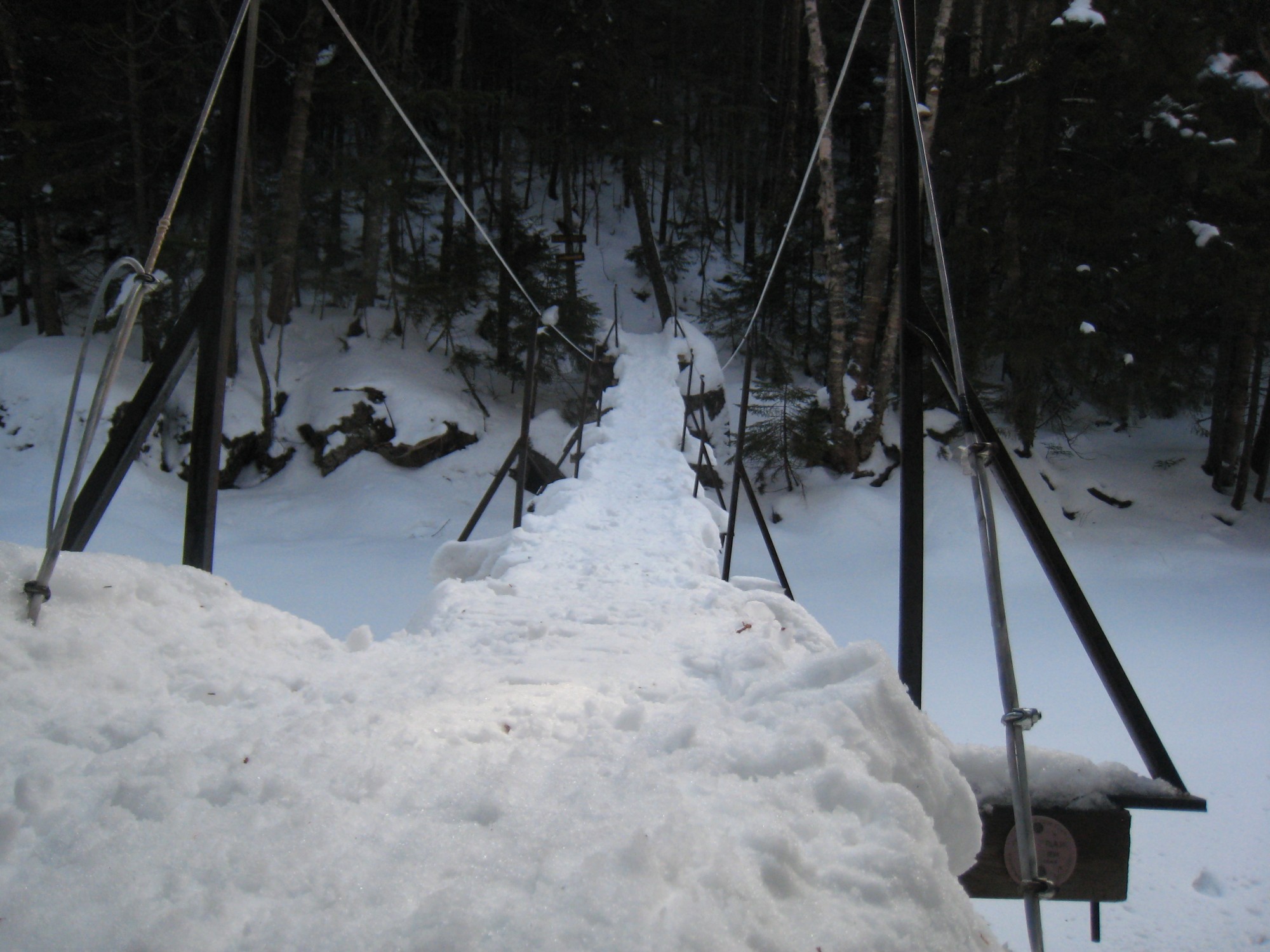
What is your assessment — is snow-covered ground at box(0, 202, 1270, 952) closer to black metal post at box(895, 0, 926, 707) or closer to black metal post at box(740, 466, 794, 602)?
black metal post at box(895, 0, 926, 707)

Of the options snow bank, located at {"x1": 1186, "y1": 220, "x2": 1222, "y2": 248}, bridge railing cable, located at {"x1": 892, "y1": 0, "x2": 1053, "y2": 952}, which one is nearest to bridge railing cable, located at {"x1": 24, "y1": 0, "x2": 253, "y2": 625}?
bridge railing cable, located at {"x1": 892, "y1": 0, "x2": 1053, "y2": 952}

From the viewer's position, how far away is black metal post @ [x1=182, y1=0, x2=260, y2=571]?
1906mm

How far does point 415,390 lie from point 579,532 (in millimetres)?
6143

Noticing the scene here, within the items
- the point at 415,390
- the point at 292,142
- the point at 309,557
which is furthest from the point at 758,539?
the point at 292,142

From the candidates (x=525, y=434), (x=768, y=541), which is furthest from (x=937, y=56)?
(x=525, y=434)

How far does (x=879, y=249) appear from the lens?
7.50 metres

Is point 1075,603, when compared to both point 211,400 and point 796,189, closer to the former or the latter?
point 211,400

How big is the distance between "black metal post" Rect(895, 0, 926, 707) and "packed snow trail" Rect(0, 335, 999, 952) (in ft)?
1.05

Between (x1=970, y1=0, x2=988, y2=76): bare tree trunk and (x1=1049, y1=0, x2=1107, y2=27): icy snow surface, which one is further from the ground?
(x1=970, y1=0, x2=988, y2=76): bare tree trunk

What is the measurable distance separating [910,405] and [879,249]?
249 inches

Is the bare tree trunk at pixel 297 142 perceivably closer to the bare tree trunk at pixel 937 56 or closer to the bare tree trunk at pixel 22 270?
the bare tree trunk at pixel 22 270

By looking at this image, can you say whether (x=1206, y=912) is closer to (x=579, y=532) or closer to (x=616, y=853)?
(x=616, y=853)

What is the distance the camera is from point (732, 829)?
0.95m

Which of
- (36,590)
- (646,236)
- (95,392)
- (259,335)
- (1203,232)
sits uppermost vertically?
(646,236)
